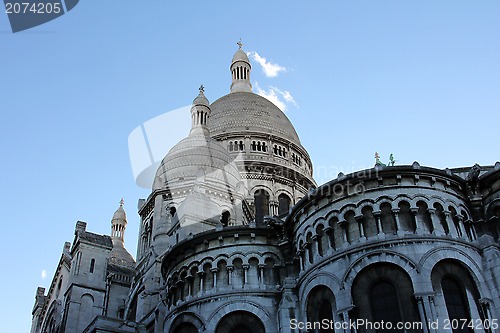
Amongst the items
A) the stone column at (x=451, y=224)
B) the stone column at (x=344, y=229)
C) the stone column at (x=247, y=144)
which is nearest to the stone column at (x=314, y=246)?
the stone column at (x=344, y=229)

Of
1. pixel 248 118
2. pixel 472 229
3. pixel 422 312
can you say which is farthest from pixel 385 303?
pixel 248 118

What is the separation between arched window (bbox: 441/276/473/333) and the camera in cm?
2566

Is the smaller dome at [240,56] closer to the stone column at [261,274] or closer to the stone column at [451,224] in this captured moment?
the stone column at [261,274]

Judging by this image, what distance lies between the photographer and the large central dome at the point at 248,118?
204 ft

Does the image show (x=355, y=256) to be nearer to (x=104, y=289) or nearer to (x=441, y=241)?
(x=441, y=241)

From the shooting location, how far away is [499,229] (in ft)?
92.7

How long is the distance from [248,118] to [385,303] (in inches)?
1545

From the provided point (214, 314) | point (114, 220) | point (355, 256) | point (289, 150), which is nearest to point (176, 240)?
point (214, 314)

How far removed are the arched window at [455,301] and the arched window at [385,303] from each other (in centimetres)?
227

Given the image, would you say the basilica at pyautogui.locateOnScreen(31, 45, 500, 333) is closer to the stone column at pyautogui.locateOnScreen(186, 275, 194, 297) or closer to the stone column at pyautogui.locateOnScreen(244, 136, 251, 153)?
the stone column at pyautogui.locateOnScreen(186, 275, 194, 297)

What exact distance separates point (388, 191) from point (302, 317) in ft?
25.7

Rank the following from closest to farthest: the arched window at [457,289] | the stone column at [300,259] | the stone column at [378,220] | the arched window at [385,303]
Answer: the arched window at [457,289] → the arched window at [385,303] → the stone column at [378,220] → the stone column at [300,259]

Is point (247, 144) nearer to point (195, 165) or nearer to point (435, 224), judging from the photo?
point (195, 165)

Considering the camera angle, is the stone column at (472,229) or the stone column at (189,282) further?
the stone column at (189,282)
